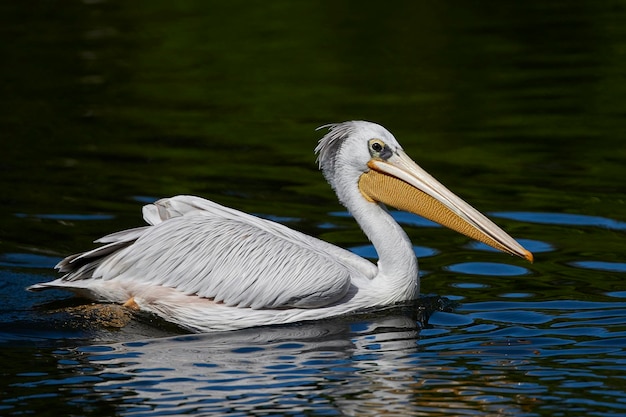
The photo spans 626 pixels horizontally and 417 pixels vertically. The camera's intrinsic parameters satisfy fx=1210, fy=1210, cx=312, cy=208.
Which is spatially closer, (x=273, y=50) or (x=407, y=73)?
(x=407, y=73)

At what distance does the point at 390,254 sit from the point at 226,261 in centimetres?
90

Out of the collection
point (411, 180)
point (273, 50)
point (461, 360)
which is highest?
Result: point (273, 50)

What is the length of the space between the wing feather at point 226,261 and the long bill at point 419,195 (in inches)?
15.8

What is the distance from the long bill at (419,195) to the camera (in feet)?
21.4

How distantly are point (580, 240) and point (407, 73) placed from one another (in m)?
6.84

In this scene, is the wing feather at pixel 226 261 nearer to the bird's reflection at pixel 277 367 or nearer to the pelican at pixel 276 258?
the pelican at pixel 276 258

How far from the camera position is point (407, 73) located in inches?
573

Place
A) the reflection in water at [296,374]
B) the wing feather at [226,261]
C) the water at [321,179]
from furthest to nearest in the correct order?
the wing feather at [226,261], the water at [321,179], the reflection in water at [296,374]

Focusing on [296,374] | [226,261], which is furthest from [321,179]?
[296,374]

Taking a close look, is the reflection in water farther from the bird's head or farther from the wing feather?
the bird's head

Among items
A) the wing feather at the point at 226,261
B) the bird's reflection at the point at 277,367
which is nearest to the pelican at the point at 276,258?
the wing feather at the point at 226,261

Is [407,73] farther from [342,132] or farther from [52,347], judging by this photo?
[52,347]

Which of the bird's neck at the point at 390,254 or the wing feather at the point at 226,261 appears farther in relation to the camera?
the bird's neck at the point at 390,254

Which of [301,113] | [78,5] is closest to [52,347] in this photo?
[301,113]
